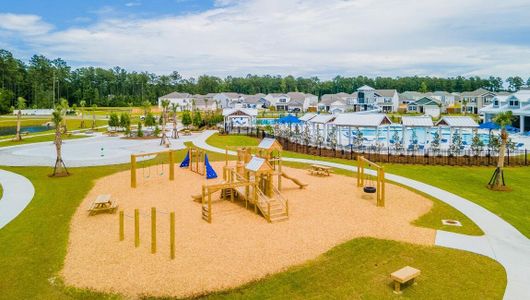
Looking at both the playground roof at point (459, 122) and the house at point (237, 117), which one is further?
the house at point (237, 117)

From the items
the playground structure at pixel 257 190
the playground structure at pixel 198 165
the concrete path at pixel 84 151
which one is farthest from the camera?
the concrete path at pixel 84 151

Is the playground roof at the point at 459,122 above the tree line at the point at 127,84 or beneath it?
beneath

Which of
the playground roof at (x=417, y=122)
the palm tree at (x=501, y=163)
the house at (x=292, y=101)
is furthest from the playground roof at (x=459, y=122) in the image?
the house at (x=292, y=101)

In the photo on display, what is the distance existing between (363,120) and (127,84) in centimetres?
10444

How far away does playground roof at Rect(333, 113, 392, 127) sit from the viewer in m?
34.9

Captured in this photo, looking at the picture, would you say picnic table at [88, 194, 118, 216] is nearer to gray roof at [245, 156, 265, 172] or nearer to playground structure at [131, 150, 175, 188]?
playground structure at [131, 150, 175, 188]

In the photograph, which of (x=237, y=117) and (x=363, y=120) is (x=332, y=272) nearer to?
(x=363, y=120)

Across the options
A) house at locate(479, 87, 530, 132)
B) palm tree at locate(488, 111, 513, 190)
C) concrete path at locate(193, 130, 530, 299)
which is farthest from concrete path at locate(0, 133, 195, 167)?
house at locate(479, 87, 530, 132)

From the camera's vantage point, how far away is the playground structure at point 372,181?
17.6 m

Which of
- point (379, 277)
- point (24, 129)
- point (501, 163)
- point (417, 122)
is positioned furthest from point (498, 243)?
point (24, 129)

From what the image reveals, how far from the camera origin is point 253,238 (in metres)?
13.4

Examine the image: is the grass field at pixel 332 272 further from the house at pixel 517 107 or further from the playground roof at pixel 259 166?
the house at pixel 517 107

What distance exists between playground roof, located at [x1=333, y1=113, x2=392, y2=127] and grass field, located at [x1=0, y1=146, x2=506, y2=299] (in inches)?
909

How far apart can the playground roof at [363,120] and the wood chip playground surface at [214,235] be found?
1463cm
